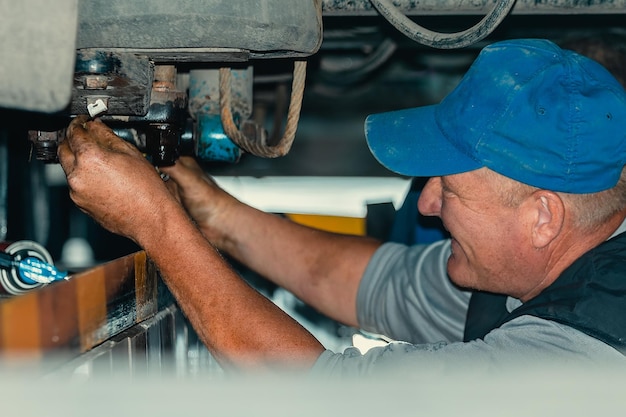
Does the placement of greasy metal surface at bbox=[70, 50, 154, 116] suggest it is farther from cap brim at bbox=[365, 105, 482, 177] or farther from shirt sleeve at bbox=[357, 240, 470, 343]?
shirt sleeve at bbox=[357, 240, 470, 343]

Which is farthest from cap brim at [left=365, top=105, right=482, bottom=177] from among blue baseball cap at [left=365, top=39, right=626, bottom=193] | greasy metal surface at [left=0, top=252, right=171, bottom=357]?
greasy metal surface at [left=0, top=252, right=171, bottom=357]

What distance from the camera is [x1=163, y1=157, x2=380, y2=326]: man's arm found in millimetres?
1505

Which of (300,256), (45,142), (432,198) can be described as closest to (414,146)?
(432,198)

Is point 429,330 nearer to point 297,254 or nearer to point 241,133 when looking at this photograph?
point 297,254

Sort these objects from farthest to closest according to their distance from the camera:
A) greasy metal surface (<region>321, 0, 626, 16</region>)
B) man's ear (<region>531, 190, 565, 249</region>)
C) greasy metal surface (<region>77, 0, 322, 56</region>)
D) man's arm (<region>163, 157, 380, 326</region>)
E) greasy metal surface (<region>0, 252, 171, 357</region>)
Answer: man's arm (<region>163, 157, 380, 326</region>) → greasy metal surface (<region>321, 0, 626, 16</region>) → man's ear (<region>531, 190, 565, 249</region>) → greasy metal surface (<region>77, 0, 322, 56</region>) → greasy metal surface (<region>0, 252, 171, 357</region>)

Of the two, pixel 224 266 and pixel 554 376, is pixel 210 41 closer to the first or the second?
pixel 224 266

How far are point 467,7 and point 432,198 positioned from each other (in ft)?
1.01

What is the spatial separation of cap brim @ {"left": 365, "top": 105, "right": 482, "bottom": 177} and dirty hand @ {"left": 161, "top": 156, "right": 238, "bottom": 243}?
0.33 meters

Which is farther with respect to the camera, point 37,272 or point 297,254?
point 297,254

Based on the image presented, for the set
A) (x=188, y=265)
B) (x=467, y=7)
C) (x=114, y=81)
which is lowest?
(x=188, y=265)

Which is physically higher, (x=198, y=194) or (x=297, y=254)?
(x=198, y=194)

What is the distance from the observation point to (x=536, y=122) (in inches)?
41.5

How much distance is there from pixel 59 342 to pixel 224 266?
356mm

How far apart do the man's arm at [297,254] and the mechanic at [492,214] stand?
12.1 inches
